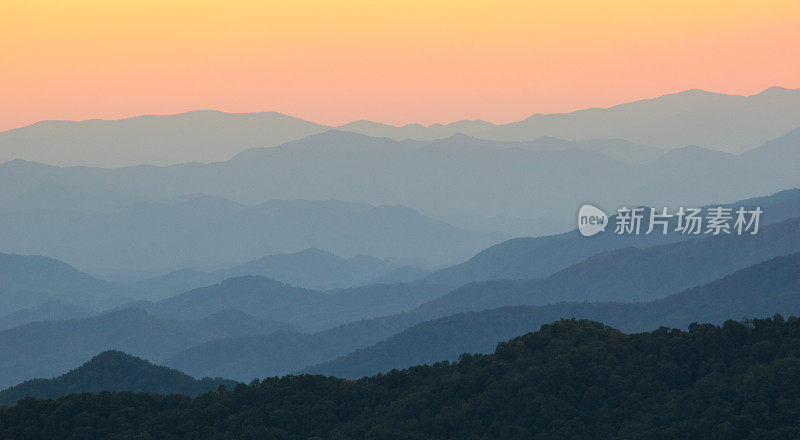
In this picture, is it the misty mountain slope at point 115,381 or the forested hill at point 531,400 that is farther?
the misty mountain slope at point 115,381

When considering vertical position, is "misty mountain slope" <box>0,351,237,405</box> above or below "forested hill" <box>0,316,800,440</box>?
below

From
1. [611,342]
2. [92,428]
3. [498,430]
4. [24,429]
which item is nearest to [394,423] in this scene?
[498,430]

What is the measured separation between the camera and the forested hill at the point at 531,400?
6444 cm

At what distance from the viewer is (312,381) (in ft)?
276

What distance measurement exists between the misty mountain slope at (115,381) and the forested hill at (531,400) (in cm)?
9378

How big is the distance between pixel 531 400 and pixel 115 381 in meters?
125

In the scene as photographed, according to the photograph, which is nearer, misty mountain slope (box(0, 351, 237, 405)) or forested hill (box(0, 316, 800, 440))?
forested hill (box(0, 316, 800, 440))

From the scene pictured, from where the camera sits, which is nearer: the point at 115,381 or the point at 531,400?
the point at 531,400

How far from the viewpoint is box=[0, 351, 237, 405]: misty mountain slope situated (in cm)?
17462

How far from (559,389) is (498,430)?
5.80m

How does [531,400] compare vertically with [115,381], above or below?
above

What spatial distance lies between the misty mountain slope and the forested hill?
93.8 meters

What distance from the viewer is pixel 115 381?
17988 cm

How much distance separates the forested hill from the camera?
2537 inches
